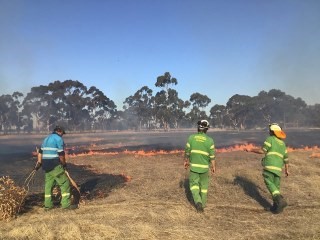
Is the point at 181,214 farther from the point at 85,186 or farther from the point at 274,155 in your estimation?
the point at 85,186

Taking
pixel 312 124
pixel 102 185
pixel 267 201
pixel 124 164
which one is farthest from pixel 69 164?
pixel 312 124

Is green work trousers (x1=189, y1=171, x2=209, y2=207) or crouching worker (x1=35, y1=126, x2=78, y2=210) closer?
green work trousers (x1=189, y1=171, x2=209, y2=207)

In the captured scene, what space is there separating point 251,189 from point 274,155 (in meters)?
2.61

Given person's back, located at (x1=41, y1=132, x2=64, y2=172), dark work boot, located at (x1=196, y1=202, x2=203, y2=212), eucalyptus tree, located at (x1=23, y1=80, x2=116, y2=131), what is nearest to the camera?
dark work boot, located at (x1=196, y1=202, x2=203, y2=212)

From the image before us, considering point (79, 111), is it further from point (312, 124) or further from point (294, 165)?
point (294, 165)

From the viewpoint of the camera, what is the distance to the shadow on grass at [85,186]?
883 cm

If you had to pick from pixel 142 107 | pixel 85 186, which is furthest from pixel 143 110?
pixel 85 186

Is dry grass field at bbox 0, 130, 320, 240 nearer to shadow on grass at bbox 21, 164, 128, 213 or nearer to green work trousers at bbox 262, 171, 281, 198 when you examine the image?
shadow on grass at bbox 21, 164, 128, 213

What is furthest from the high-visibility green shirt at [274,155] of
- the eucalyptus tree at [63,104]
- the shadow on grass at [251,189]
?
the eucalyptus tree at [63,104]

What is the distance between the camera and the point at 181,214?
7383 mm

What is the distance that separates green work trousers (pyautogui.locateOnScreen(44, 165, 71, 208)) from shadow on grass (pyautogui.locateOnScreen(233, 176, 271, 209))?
4.71 m

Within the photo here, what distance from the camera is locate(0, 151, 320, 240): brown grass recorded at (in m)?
6.07

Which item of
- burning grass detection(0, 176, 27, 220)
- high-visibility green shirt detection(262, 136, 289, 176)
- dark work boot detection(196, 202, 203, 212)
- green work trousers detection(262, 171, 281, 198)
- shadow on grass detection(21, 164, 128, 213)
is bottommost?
shadow on grass detection(21, 164, 128, 213)

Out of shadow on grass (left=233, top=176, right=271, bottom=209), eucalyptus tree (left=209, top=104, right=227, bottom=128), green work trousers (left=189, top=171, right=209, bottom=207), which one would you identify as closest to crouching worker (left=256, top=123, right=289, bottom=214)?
shadow on grass (left=233, top=176, right=271, bottom=209)
